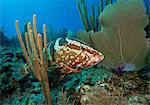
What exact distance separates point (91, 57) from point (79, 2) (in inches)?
97.9

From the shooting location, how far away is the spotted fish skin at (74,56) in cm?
272

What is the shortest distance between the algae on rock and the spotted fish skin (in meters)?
0.80

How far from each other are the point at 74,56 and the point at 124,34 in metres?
1.03

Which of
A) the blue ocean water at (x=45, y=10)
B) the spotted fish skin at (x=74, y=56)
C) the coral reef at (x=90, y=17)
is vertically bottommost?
the spotted fish skin at (x=74, y=56)

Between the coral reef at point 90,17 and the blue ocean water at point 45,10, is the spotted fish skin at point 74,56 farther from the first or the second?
the blue ocean water at point 45,10

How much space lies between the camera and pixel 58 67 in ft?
9.25

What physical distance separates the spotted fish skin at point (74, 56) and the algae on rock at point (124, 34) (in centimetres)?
80

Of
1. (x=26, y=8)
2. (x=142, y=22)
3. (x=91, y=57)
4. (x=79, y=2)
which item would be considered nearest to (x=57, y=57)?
(x=91, y=57)

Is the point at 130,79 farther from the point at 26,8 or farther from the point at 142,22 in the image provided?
the point at 26,8

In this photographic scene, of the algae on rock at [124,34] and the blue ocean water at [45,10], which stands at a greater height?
the blue ocean water at [45,10]

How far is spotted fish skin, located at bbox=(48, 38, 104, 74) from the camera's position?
2721mm

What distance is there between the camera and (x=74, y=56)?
2756 mm

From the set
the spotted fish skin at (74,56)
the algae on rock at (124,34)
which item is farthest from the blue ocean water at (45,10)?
the spotted fish skin at (74,56)

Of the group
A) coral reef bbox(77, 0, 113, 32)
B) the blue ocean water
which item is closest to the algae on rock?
coral reef bbox(77, 0, 113, 32)
